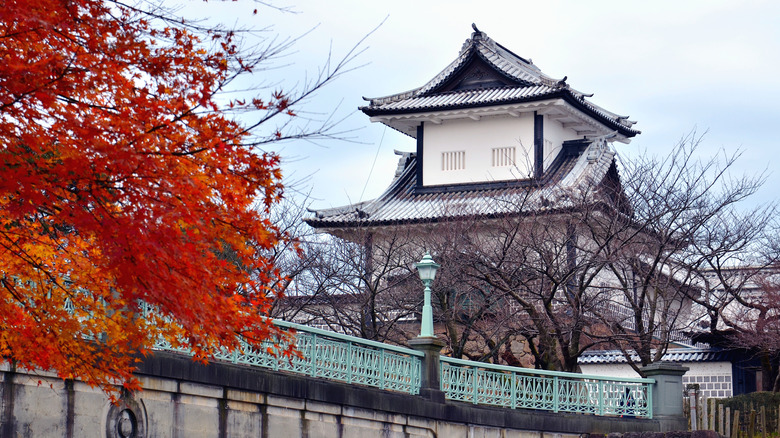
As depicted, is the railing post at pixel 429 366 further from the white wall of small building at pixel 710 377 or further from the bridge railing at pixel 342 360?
the white wall of small building at pixel 710 377

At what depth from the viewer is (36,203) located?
966 centimetres

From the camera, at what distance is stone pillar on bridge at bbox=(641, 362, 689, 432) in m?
22.0

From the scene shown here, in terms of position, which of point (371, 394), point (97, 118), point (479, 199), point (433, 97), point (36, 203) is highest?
point (433, 97)

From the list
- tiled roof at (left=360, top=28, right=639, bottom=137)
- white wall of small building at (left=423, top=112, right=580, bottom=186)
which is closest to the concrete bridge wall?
white wall of small building at (left=423, top=112, right=580, bottom=186)

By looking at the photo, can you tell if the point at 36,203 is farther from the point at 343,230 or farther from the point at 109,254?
the point at 343,230

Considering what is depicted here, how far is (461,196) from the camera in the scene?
37.3m

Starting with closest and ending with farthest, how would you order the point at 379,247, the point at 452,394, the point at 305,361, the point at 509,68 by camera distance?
the point at 305,361 → the point at 452,394 → the point at 379,247 → the point at 509,68

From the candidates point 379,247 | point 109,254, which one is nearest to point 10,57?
point 109,254

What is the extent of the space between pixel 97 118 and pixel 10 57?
0.91m

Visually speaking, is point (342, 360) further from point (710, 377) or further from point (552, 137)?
point (552, 137)

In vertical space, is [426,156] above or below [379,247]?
above

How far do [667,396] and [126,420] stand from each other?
467 inches

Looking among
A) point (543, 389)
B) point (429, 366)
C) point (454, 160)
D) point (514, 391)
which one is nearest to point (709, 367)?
point (454, 160)

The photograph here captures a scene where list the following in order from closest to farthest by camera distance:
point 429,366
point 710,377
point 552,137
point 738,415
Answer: point 429,366 → point 738,415 → point 710,377 → point 552,137
